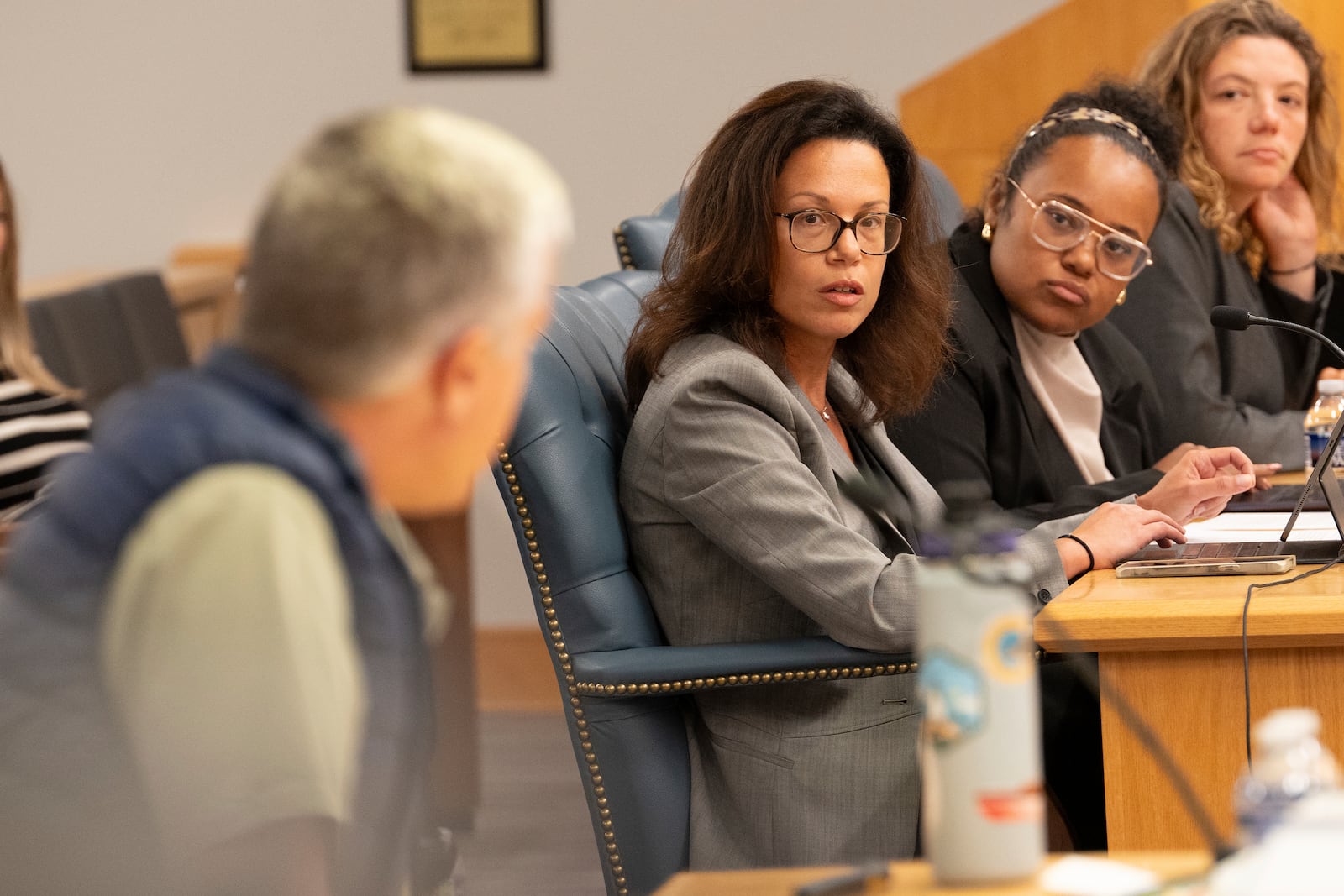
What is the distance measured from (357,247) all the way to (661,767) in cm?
117

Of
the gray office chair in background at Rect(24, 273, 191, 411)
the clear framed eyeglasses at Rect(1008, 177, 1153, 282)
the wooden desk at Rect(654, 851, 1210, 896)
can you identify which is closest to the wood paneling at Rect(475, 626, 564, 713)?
the gray office chair in background at Rect(24, 273, 191, 411)

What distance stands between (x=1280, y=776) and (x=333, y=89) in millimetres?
3661

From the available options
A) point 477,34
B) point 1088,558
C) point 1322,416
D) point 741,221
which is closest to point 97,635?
point 741,221

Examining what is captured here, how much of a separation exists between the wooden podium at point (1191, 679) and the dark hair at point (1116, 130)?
1016mm

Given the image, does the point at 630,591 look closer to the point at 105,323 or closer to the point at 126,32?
the point at 105,323

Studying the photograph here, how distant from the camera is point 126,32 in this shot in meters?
4.18

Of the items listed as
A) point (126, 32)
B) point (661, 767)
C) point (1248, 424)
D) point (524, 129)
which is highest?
point (126, 32)

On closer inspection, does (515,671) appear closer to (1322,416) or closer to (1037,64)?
(1037,64)

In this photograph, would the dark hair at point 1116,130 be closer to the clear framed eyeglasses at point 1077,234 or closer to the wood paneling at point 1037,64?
the clear framed eyeglasses at point 1077,234

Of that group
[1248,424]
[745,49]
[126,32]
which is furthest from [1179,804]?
[126,32]

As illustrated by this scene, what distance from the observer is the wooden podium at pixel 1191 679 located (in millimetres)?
1551

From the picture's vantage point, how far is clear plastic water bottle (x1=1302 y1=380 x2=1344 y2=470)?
257 centimetres

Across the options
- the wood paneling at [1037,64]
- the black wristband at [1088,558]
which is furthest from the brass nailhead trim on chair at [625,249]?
the wood paneling at [1037,64]

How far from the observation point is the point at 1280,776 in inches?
33.7
